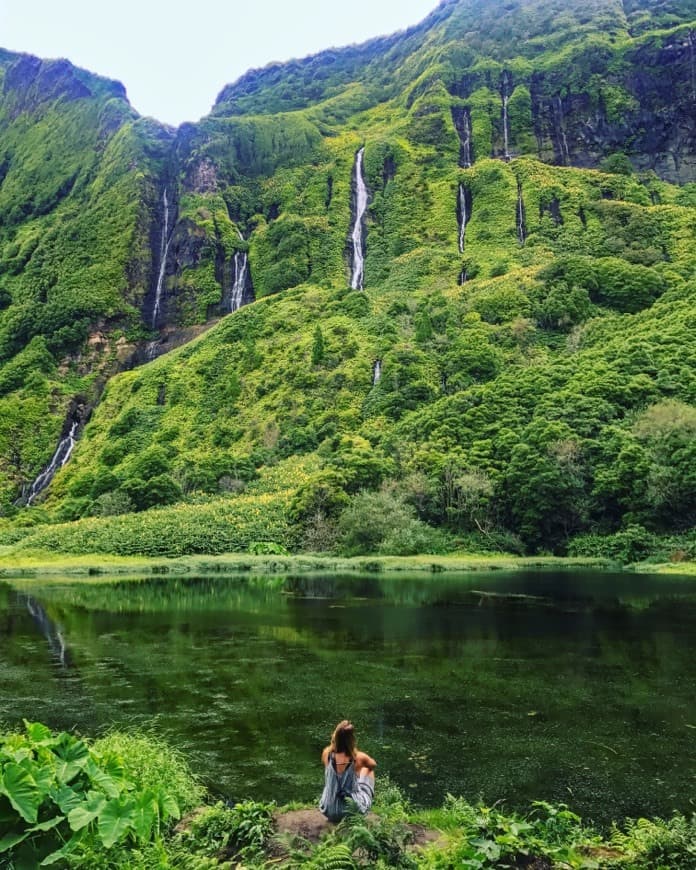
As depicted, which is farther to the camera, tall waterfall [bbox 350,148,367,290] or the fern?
tall waterfall [bbox 350,148,367,290]

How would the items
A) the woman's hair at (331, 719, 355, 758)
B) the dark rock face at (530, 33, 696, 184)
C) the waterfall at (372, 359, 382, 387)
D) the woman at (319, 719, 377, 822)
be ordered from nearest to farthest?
the woman at (319, 719, 377, 822) < the woman's hair at (331, 719, 355, 758) < the waterfall at (372, 359, 382, 387) < the dark rock face at (530, 33, 696, 184)

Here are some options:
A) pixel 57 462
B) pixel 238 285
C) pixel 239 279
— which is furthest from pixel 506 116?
pixel 57 462

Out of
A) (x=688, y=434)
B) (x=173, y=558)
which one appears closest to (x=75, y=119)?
(x=173, y=558)

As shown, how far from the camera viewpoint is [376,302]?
380 ft

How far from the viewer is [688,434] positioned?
6450 cm

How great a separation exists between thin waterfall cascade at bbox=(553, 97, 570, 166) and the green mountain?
53 cm

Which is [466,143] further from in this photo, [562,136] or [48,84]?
[48,84]

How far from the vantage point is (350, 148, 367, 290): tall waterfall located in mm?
132250

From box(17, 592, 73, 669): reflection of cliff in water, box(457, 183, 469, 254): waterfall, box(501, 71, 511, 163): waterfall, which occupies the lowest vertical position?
box(17, 592, 73, 669): reflection of cliff in water

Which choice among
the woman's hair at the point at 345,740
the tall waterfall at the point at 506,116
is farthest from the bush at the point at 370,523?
the tall waterfall at the point at 506,116

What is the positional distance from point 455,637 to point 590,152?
140060mm

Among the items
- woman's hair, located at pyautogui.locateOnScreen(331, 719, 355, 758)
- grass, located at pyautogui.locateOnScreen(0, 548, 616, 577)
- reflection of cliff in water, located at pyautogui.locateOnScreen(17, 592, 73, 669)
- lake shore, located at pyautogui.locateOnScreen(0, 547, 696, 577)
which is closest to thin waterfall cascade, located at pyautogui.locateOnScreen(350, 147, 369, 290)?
grass, located at pyautogui.locateOnScreen(0, 548, 616, 577)

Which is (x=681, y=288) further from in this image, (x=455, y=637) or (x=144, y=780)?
(x=144, y=780)

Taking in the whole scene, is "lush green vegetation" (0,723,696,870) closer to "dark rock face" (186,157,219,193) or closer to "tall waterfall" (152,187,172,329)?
"tall waterfall" (152,187,172,329)
